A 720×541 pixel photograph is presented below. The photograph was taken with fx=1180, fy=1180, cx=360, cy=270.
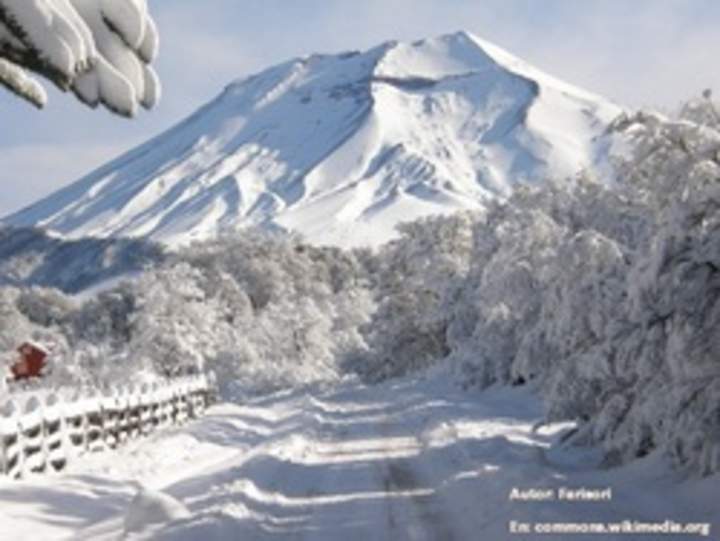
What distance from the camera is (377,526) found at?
12203mm

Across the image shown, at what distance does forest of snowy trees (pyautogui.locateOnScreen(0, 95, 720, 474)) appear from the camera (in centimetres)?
1359

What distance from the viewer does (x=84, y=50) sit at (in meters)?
3.09

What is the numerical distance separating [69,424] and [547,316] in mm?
12086

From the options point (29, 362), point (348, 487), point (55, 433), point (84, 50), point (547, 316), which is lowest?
point (348, 487)

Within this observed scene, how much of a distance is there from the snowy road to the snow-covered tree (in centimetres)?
787

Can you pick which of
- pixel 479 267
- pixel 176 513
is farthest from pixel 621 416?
pixel 479 267

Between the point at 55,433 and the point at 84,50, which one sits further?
the point at 55,433

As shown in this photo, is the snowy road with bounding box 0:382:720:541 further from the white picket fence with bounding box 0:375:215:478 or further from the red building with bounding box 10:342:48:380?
the red building with bounding box 10:342:48:380

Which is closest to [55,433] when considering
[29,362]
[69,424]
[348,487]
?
[69,424]

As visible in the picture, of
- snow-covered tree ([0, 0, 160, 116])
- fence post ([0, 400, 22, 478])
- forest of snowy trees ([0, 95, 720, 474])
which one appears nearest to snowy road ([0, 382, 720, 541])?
fence post ([0, 400, 22, 478])

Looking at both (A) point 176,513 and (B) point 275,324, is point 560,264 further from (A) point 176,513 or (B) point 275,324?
(B) point 275,324

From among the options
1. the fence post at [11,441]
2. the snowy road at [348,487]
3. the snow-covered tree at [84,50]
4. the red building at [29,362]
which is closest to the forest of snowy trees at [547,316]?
the snowy road at [348,487]

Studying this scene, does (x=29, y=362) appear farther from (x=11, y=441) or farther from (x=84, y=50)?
(x=84, y=50)

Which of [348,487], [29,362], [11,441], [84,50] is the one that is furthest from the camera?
[29,362]
